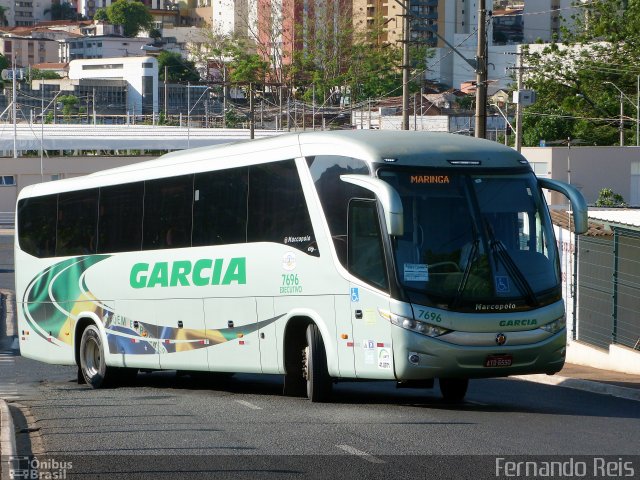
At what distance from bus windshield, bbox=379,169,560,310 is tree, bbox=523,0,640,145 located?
6580 centimetres

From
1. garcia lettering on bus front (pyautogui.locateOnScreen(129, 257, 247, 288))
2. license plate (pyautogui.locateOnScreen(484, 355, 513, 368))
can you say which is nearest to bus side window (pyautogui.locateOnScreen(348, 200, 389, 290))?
license plate (pyautogui.locateOnScreen(484, 355, 513, 368))

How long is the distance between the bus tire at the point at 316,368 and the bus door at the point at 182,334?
2.93 metres

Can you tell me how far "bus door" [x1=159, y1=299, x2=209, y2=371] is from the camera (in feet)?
58.5

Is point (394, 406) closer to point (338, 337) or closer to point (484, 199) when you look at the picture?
point (338, 337)

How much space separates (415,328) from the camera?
13.8m

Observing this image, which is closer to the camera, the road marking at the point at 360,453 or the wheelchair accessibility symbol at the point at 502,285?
the road marking at the point at 360,453

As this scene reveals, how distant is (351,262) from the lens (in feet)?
47.4

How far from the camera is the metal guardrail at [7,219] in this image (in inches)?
2931

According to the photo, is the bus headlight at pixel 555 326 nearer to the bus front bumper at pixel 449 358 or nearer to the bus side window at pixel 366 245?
the bus front bumper at pixel 449 358

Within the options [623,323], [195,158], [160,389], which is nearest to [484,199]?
[195,158]

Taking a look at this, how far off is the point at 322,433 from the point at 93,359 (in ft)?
32.5

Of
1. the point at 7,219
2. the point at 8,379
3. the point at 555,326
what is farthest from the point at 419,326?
the point at 7,219

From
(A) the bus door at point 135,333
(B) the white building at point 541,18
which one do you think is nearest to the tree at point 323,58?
(B) the white building at point 541,18

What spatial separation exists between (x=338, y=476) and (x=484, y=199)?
5425mm
